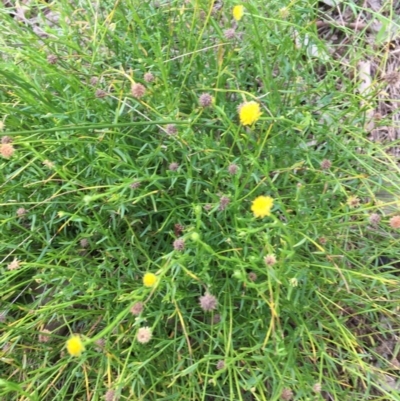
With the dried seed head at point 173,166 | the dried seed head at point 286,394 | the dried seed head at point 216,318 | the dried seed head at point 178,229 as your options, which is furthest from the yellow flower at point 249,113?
the dried seed head at point 286,394

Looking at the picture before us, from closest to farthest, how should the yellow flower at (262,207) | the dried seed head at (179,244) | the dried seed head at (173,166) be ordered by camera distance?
the yellow flower at (262,207) → the dried seed head at (179,244) → the dried seed head at (173,166)

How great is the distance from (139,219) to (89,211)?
18 centimetres

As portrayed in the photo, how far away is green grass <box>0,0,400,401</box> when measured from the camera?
1.27m

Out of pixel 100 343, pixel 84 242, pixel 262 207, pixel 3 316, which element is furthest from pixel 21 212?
pixel 262 207

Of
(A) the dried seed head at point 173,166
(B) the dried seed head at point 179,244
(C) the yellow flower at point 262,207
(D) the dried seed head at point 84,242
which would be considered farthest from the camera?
(D) the dried seed head at point 84,242

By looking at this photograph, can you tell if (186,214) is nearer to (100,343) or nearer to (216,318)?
(216,318)

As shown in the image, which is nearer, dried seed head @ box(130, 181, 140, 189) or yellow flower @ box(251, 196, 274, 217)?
yellow flower @ box(251, 196, 274, 217)

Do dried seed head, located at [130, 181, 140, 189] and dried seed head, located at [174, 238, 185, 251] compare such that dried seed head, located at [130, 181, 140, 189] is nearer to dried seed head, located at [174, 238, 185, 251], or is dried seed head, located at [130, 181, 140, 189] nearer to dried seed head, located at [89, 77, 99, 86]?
dried seed head, located at [174, 238, 185, 251]

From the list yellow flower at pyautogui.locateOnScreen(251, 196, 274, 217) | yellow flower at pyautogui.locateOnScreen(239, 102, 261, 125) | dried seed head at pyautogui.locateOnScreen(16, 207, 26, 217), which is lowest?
dried seed head at pyautogui.locateOnScreen(16, 207, 26, 217)

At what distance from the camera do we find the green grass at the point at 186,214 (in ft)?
4.16

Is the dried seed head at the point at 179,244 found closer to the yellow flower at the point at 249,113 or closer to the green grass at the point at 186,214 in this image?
the green grass at the point at 186,214

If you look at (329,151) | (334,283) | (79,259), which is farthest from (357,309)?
(79,259)

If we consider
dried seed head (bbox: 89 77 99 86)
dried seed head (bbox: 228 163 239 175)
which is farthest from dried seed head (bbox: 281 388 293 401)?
dried seed head (bbox: 89 77 99 86)

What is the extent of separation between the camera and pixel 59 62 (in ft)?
4.75
